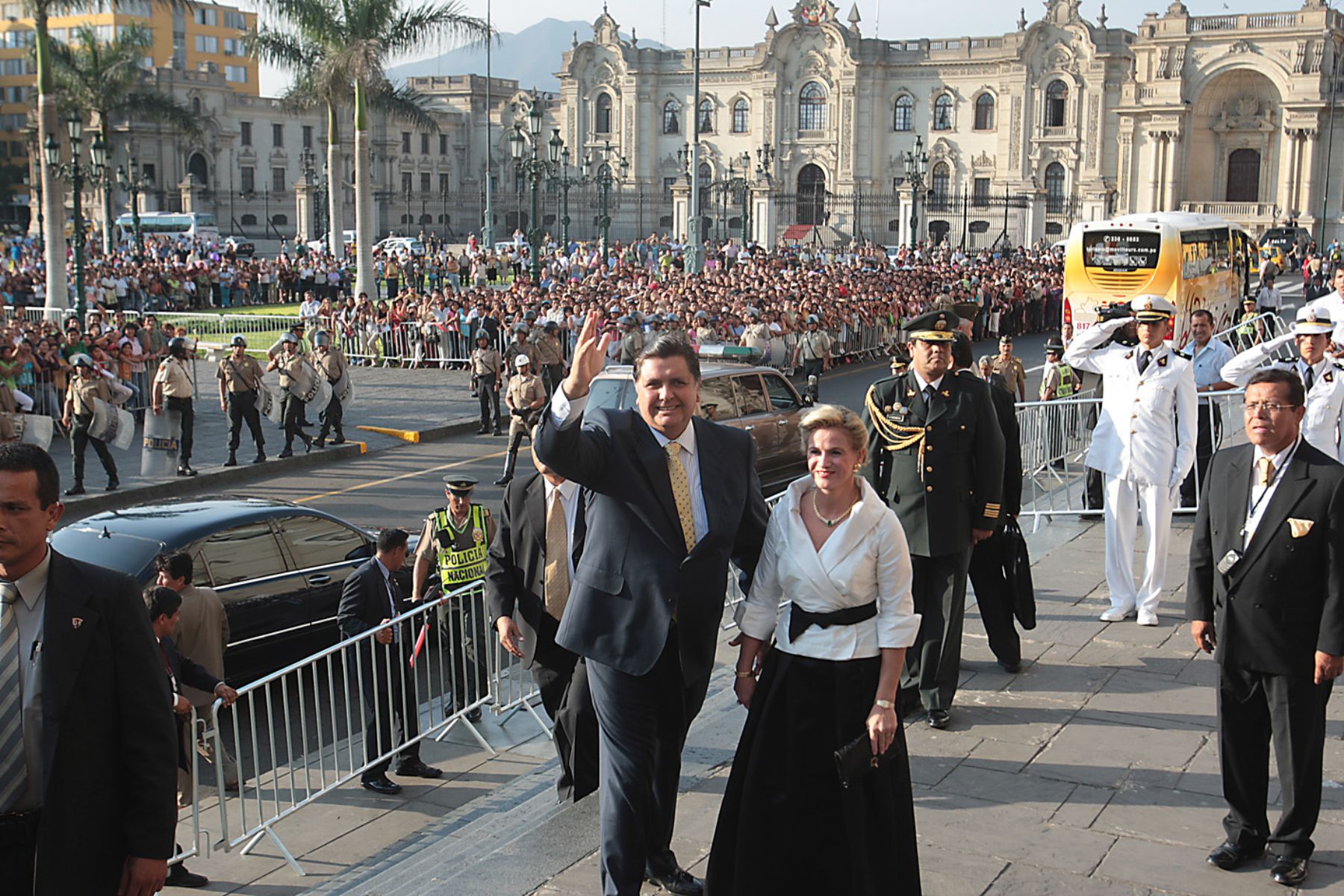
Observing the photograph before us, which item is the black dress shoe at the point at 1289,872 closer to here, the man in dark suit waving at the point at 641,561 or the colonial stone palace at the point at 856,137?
the man in dark suit waving at the point at 641,561

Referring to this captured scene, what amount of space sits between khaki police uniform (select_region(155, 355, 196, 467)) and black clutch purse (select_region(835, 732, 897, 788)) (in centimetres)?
1333

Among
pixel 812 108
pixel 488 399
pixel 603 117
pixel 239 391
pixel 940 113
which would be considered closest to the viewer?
pixel 239 391

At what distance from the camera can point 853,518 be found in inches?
167

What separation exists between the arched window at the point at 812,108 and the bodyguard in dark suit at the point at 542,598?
260 ft

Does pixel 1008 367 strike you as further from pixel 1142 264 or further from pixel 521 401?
pixel 1142 264

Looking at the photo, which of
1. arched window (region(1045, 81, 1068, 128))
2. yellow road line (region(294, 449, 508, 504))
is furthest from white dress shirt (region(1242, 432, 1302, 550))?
arched window (region(1045, 81, 1068, 128))

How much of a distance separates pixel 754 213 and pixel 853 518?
62540 millimetres

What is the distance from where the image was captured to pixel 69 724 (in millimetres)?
3312

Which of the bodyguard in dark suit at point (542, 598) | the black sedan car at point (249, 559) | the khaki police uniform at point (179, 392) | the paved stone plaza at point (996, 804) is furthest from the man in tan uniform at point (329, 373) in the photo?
the bodyguard in dark suit at point (542, 598)

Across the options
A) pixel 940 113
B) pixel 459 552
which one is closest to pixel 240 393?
pixel 459 552

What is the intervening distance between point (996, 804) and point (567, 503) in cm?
213

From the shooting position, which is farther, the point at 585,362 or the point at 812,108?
the point at 812,108

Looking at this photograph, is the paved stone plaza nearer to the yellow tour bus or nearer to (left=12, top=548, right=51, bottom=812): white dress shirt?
(left=12, top=548, right=51, bottom=812): white dress shirt

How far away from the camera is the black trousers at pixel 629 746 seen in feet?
14.0
